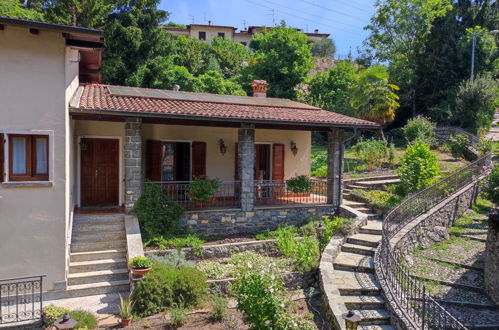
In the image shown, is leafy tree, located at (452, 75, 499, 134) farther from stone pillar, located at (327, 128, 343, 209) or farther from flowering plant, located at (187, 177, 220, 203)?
flowering plant, located at (187, 177, 220, 203)

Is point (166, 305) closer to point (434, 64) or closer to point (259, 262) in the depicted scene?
point (259, 262)

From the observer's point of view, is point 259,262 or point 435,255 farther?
point 435,255

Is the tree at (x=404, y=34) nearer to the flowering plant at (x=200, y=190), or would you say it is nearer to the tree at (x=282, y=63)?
the tree at (x=282, y=63)

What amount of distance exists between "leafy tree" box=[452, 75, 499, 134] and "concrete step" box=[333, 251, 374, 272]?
19.9 meters

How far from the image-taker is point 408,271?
7.68m

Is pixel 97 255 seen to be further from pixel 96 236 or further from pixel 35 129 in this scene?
pixel 35 129

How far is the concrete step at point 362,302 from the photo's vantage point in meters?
8.18

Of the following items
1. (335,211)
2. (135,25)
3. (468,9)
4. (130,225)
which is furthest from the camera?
(468,9)

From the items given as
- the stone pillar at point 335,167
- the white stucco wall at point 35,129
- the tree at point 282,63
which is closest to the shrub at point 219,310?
the white stucco wall at point 35,129

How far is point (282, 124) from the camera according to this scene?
1209 cm

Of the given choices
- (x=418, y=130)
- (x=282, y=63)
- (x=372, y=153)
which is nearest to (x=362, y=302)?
(x=372, y=153)

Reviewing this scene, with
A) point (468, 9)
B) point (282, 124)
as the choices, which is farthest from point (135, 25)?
point (468, 9)

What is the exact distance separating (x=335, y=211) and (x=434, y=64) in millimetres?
22565

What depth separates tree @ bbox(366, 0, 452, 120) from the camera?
102 feet
